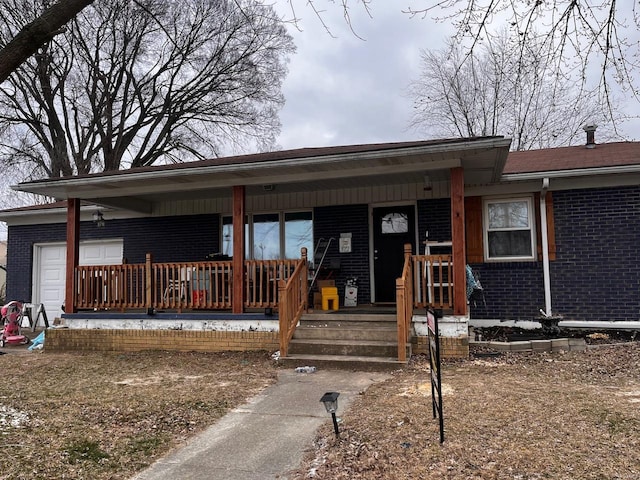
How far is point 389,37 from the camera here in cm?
645

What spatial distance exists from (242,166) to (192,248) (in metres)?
3.84

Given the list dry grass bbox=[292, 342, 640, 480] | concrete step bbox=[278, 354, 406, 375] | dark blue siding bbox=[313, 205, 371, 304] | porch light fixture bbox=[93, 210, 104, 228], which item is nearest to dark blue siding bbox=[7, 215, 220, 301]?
porch light fixture bbox=[93, 210, 104, 228]

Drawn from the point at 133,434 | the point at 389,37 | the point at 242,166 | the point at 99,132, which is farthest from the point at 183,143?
the point at 133,434

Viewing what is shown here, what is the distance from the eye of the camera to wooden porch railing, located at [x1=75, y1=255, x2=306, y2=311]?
836 cm

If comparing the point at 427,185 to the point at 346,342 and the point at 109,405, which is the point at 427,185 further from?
the point at 109,405

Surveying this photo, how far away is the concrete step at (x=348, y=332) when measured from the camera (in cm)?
714

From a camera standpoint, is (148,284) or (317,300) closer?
(148,284)

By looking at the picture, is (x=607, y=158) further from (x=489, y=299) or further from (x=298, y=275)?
(x=298, y=275)

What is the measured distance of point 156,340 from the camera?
8594 millimetres

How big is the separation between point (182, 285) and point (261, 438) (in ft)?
17.1

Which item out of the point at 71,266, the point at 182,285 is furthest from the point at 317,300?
the point at 71,266

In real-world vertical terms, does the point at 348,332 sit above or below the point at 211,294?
below

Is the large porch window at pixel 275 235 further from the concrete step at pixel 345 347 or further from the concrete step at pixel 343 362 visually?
the concrete step at pixel 343 362

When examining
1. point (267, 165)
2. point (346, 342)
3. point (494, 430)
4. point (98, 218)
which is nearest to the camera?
point (494, 430)
